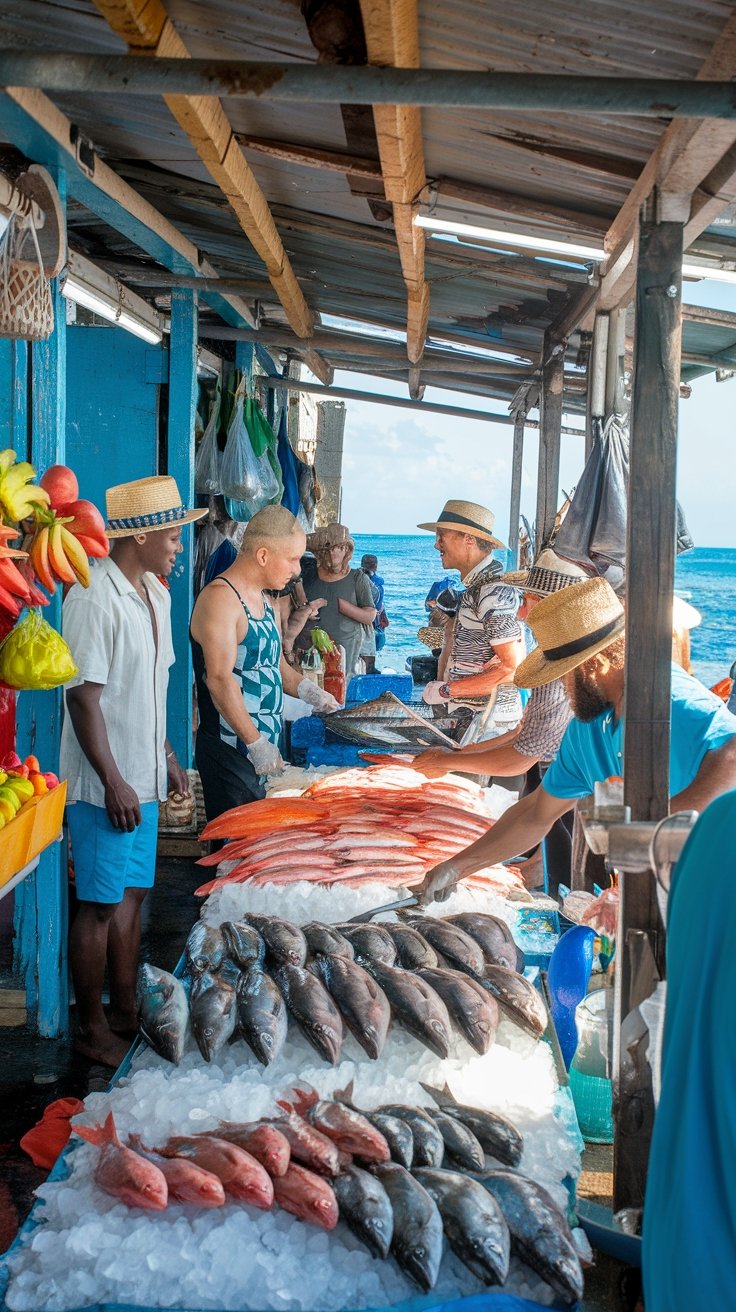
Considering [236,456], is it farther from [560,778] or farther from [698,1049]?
[698,1049]

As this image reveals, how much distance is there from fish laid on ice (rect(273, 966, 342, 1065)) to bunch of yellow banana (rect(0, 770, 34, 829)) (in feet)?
3.50

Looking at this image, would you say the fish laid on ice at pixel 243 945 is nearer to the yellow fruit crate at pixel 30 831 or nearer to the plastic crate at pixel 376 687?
the yellow fruit crate at pixel 30 831

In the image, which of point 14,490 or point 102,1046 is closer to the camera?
point 14,490

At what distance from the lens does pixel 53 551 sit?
3.78m

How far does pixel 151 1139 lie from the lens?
2.31 metres

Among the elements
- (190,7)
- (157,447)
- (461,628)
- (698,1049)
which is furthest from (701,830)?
(157,447)

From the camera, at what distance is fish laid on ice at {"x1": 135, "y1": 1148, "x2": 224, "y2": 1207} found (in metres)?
2.10

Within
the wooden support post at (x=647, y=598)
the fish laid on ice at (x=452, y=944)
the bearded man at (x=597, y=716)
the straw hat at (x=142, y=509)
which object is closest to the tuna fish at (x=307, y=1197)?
the wooden support post at (x=647, y=598)

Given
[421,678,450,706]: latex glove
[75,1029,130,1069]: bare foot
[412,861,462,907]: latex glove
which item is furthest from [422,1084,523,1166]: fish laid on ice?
[421,678,450,706]: latex glove

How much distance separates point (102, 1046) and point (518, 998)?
240cm

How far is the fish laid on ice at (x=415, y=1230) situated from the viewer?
78.5 inches

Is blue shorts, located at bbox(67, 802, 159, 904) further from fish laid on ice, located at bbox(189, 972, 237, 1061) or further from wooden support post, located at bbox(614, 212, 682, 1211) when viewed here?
wooden support post, located at bbox(614, 212, 682, 1211)

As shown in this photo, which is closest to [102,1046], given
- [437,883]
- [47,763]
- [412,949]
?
[47,763]

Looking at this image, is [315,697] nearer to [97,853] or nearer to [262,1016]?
[97,853]
